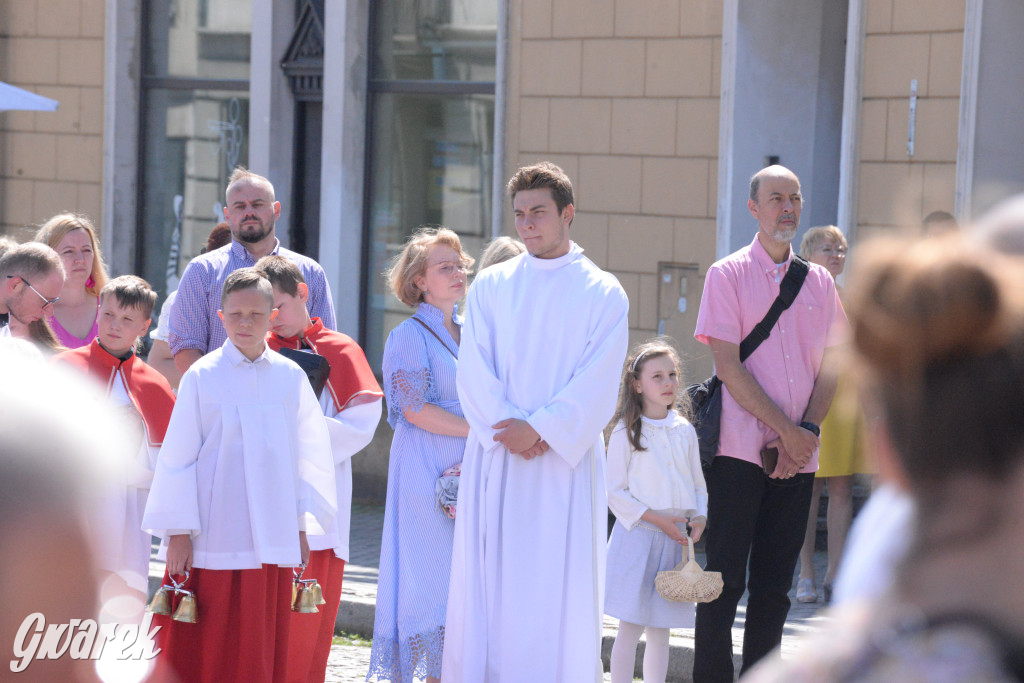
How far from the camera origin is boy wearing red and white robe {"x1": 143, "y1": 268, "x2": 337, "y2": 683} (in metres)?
4.51

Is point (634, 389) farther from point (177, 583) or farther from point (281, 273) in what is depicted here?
point (177, 583)

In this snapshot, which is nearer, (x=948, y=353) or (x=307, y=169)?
(x=948, y=353)

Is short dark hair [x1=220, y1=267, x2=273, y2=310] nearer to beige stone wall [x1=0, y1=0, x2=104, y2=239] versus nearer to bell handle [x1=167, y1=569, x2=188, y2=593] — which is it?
bell handle [x1=167, y1=569, x2=188, y2=593]

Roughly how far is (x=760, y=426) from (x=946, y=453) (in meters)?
3.86

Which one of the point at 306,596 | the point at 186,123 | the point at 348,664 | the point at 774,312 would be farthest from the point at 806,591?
the point at 186,123

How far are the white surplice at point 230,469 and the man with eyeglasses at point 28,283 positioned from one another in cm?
90

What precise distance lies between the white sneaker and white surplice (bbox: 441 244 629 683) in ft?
8.08

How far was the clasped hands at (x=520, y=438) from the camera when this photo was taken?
4.79m

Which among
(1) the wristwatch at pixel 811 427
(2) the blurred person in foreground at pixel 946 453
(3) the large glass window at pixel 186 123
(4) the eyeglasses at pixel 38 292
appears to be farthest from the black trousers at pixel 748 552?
(3) the large glass window at pixel 186 123

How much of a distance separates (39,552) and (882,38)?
26.1 ft

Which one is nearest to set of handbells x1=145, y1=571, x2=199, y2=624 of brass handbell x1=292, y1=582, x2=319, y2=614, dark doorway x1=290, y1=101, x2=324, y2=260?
brass handbell x1=292, y1=582, x2=319, y2=614

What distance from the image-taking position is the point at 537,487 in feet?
16.2

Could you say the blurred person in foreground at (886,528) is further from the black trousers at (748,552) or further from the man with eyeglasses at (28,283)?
the man with eyeglasses at (28,283)

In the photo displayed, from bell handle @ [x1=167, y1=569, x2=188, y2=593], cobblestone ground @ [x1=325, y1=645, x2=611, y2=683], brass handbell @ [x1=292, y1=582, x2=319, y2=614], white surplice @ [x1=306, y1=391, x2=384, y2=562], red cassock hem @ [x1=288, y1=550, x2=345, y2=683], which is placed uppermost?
white surplice @ [x1=306, y1=391, x2=384, y2=562]
